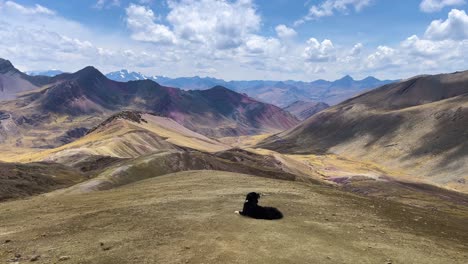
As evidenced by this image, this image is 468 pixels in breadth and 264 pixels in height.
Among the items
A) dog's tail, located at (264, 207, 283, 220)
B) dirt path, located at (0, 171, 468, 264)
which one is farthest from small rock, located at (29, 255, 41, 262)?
dog's tail, located at (264, 207, 283, 220)

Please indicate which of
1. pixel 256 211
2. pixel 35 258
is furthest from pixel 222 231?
pixel 35 258

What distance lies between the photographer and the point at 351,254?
28.5 m

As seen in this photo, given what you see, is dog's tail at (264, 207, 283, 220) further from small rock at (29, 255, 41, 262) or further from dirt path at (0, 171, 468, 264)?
small rock at (29, 255, 41, 262)

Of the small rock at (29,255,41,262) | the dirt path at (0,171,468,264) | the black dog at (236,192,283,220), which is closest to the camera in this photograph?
the dirt path at (0,171,468,264)

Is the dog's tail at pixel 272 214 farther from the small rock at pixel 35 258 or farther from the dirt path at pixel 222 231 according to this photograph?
the small rock at pixel 35 258

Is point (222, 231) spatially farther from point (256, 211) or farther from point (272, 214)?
point (272, 214)

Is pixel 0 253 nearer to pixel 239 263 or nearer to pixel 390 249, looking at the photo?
pixel 239 263

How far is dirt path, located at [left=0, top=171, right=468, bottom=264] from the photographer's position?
92.1 ft

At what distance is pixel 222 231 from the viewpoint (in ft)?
106

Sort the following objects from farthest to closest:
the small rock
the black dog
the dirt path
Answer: the black dog
the small rock
the dirt path

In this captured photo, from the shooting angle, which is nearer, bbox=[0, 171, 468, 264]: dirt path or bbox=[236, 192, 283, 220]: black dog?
bbox=[0, 171, 468, 264]: dirt path

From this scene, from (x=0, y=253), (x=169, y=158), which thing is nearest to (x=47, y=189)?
(x=169, y=158)

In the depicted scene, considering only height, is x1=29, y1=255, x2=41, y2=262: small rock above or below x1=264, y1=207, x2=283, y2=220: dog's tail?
below

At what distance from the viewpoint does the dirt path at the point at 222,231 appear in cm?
2806
